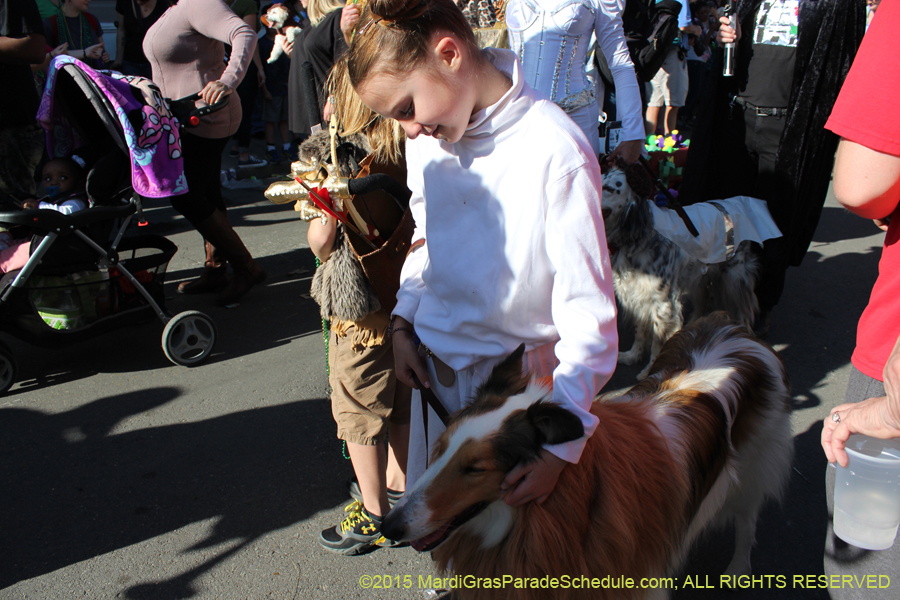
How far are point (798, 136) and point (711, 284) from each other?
A: 1088 millimetres

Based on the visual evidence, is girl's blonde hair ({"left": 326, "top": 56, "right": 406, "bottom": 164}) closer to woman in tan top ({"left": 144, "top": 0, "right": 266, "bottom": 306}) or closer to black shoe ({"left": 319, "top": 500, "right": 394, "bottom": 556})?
black shoe ({"left": 319, "top": 500, "right": 394, "bottom": 556})

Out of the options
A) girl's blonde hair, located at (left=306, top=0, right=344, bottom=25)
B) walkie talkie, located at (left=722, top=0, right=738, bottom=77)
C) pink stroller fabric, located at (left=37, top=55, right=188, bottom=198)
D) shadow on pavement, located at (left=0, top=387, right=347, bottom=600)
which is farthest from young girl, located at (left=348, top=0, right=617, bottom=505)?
walkie talkie, located at (left=722, top=0, right=738, bottom=77)

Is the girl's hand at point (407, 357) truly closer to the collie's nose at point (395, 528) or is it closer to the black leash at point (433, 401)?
the black leash at point (433, 401)

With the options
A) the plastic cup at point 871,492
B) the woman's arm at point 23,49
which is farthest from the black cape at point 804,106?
the woman's arm at point 23,49

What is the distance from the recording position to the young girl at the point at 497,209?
127 centimetres

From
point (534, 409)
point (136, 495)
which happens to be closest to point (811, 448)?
point (534, 409)

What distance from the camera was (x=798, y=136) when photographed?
Result: 3.83m

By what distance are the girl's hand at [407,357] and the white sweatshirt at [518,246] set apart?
62 millimetres

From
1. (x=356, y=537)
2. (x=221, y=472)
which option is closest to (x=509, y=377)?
Result: (x=356, y=537)

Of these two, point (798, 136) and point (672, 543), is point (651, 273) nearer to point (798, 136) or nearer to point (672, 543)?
point (798, 136)

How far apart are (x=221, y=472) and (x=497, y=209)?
2.32 metres

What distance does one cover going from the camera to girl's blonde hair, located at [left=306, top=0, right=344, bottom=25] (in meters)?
4.06

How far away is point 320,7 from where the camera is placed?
4.14 m

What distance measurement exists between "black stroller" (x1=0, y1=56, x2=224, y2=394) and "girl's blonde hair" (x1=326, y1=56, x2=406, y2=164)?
2.32 meters
